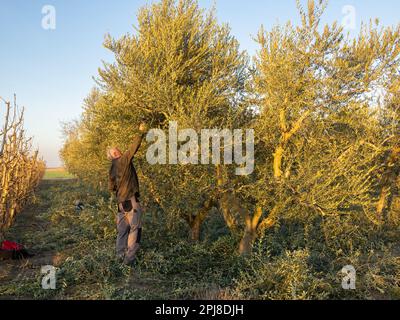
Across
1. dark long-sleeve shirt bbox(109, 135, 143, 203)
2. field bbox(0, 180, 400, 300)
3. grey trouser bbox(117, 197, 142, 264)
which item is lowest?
field bbox(0, 180, 400, 300)

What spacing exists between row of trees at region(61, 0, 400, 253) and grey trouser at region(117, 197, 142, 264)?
1.21 m

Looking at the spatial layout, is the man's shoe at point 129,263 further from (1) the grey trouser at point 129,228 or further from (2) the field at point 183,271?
(2) the field at point 183,271

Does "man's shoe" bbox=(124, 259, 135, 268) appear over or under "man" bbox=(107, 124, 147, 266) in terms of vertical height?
under

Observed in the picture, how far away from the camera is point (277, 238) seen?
10.0 m

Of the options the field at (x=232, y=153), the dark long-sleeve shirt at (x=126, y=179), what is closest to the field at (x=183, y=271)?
the field at (x=232, y=153)

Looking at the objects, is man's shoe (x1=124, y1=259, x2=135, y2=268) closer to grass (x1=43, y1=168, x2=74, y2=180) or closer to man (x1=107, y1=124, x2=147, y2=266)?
man (x1=107, y1=124, x2=147, y2=266)

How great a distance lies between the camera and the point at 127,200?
23.9 ft

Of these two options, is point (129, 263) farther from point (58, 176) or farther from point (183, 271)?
point (58, 176)

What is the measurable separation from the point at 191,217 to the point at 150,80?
13.2 ft

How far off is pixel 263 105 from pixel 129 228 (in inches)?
160

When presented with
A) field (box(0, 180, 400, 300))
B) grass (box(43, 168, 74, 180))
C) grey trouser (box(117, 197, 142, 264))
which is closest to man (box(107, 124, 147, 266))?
grey trouser (box(117, 197, 142, 264))

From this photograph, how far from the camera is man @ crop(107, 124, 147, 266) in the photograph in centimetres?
711

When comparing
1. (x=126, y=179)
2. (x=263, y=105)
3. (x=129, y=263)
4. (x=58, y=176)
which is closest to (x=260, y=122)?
(x=263, y=105)
